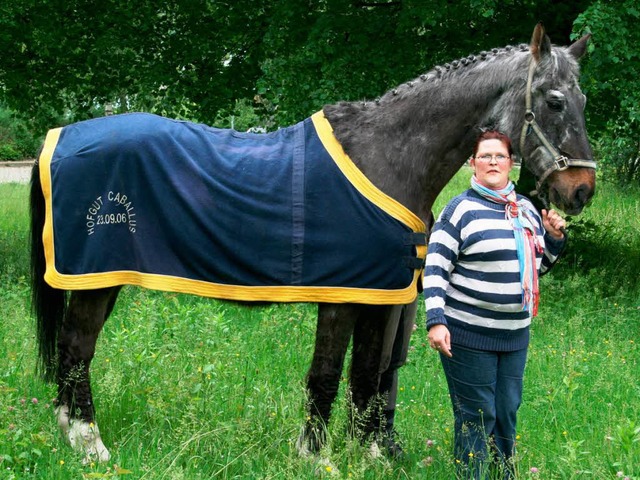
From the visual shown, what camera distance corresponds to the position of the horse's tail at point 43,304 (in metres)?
4.25

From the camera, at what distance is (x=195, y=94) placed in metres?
9.52

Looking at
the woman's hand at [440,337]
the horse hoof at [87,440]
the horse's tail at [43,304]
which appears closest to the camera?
the woman's hand at [440,337]

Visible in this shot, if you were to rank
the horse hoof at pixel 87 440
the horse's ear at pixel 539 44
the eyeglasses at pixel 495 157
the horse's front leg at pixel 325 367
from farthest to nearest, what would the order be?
1. the horse hoof at pixel 87 440
2. the horse's front leg at pixel 325 367
3. the horse's ear at pixel 539 44
4. the eyeglasses at pixel 495 157

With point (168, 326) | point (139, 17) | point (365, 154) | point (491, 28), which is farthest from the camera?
point (139, 17)

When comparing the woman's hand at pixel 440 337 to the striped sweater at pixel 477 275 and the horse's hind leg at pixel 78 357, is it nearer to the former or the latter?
the striped sweater at pixel 477 275

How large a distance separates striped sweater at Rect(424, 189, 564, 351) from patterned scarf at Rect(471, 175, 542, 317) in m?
0.02

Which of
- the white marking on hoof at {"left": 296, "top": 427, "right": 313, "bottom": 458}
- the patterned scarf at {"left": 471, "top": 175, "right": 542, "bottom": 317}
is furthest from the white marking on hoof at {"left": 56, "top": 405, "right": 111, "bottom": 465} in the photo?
the patterned scarf at {"left": 471, "top": 175, "right": 542, "bottom": 317}

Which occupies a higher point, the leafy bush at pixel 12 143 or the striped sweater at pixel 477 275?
the striped sweater at pixel 477 275

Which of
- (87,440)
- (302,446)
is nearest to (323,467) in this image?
(302,446)

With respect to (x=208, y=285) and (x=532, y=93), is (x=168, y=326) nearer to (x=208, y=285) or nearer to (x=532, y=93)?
(x=208, y=285)

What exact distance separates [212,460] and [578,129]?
7.56 feet

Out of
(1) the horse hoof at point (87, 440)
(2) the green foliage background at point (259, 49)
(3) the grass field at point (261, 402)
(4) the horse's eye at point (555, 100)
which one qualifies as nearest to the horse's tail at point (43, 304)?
(3) the grass field at point (261, 402)

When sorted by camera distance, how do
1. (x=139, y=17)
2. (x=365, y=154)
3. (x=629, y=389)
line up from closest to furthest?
(x=365, y=154) → (x=629, y=389) → (x=139, y=17)

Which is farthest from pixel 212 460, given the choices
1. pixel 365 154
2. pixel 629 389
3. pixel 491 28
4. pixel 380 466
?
pixel 491 28
